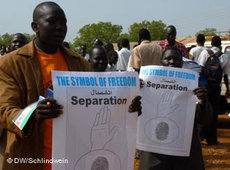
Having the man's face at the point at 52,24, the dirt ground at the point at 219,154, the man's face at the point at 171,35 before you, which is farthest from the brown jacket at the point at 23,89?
the dirt ground at the point at 219,154

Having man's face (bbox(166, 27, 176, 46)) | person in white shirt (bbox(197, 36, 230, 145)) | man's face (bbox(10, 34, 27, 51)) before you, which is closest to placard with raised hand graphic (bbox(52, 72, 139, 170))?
man's face (bbox(10, 34, 27, 51))

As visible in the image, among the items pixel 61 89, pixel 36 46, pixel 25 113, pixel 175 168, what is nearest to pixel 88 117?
pixel 61 89

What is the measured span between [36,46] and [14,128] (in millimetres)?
601

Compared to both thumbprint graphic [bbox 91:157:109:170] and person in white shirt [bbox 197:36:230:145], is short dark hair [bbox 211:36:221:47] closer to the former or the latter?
person in white shirt [bbox 197:36:230:145]

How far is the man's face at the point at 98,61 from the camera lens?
3.30 m

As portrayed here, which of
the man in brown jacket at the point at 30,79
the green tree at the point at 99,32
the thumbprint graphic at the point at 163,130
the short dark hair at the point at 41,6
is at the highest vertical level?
the green tree at the point at 99,32

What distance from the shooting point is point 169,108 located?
316 centimetres

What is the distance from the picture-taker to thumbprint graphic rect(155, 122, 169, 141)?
3180mm

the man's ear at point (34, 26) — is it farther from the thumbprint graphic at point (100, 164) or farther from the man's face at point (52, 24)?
the thumbprint graphic at point (100, 164)

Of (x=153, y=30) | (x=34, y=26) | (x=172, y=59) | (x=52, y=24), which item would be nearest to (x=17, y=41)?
(x=172, y=59)

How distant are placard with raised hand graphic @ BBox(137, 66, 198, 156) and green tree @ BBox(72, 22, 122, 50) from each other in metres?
79.3

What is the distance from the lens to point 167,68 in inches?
125

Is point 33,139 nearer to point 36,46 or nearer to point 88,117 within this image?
point 88,117

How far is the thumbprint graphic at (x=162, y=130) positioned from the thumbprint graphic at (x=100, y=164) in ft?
2.43
